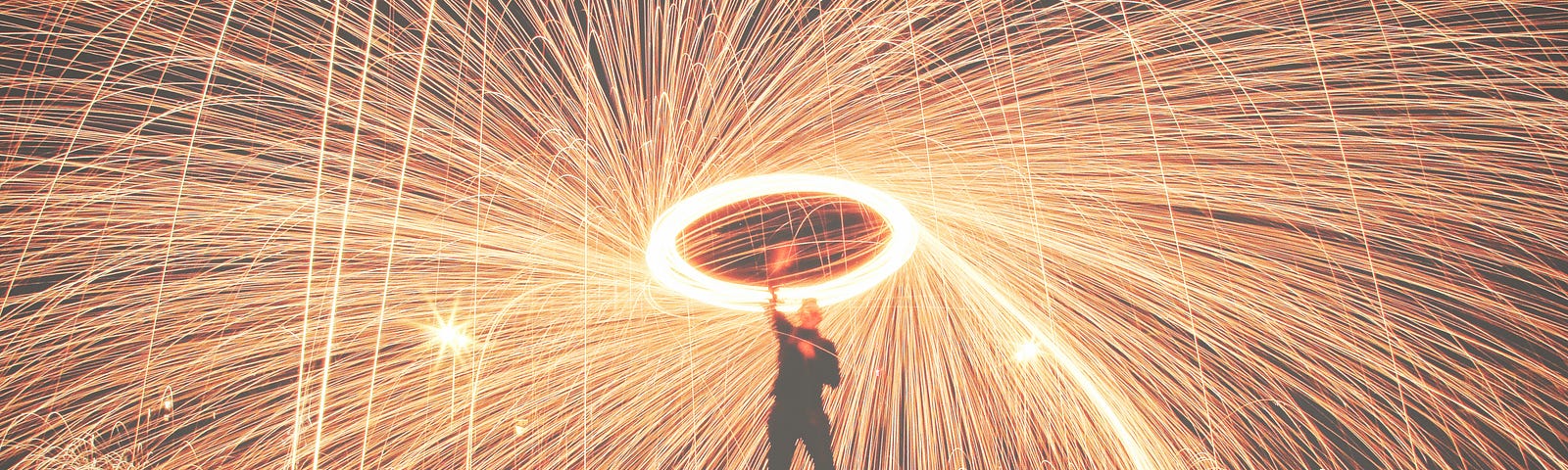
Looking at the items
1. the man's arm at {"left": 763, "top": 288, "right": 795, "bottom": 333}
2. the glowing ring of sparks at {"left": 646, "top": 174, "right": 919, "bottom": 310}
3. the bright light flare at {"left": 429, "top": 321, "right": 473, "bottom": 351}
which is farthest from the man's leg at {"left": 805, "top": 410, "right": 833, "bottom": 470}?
the bright light flare at {"left": 429, "top": 321, "right": 473, "bottom": 351}

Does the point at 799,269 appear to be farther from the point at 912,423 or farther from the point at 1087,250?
the point at 1087,250

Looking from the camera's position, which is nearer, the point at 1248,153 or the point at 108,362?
the point at 1248,153

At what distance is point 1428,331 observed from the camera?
20.4 feet

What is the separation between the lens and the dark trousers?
4.53 meters

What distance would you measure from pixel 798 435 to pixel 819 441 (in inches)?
6.4

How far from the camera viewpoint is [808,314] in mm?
4523

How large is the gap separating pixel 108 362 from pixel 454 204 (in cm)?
347

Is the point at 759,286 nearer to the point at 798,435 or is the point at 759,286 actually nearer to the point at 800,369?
the point at 800,369

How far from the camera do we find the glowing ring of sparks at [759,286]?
5.18 m

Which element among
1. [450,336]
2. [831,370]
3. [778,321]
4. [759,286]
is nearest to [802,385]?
[831,370]

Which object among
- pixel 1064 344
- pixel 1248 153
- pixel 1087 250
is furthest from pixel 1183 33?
pixel 1064 344

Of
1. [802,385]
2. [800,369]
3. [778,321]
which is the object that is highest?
[778,321]

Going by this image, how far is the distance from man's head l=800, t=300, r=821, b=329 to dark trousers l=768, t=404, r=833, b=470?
1.72 ft

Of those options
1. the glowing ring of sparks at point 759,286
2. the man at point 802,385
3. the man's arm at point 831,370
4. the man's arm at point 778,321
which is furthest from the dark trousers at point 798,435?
the glowing ring of sparks at point 759,286
